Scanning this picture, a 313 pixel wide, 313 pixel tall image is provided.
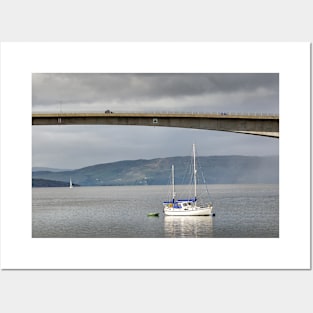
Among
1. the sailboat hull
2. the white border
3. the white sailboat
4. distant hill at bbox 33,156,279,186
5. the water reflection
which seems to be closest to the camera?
the white border

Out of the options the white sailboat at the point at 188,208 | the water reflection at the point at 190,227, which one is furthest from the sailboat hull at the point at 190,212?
the water reflection at the point at 190,227

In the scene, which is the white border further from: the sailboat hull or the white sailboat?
the sailboat hull

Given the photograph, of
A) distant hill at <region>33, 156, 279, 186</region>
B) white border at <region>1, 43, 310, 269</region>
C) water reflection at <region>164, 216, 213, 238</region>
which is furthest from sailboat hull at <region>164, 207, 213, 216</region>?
white border at <region>1, 43, 310, 269</region>

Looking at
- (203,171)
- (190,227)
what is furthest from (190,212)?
(190,227)

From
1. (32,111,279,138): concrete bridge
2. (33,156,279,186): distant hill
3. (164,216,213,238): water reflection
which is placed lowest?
(164,216,213,238): water reflection
